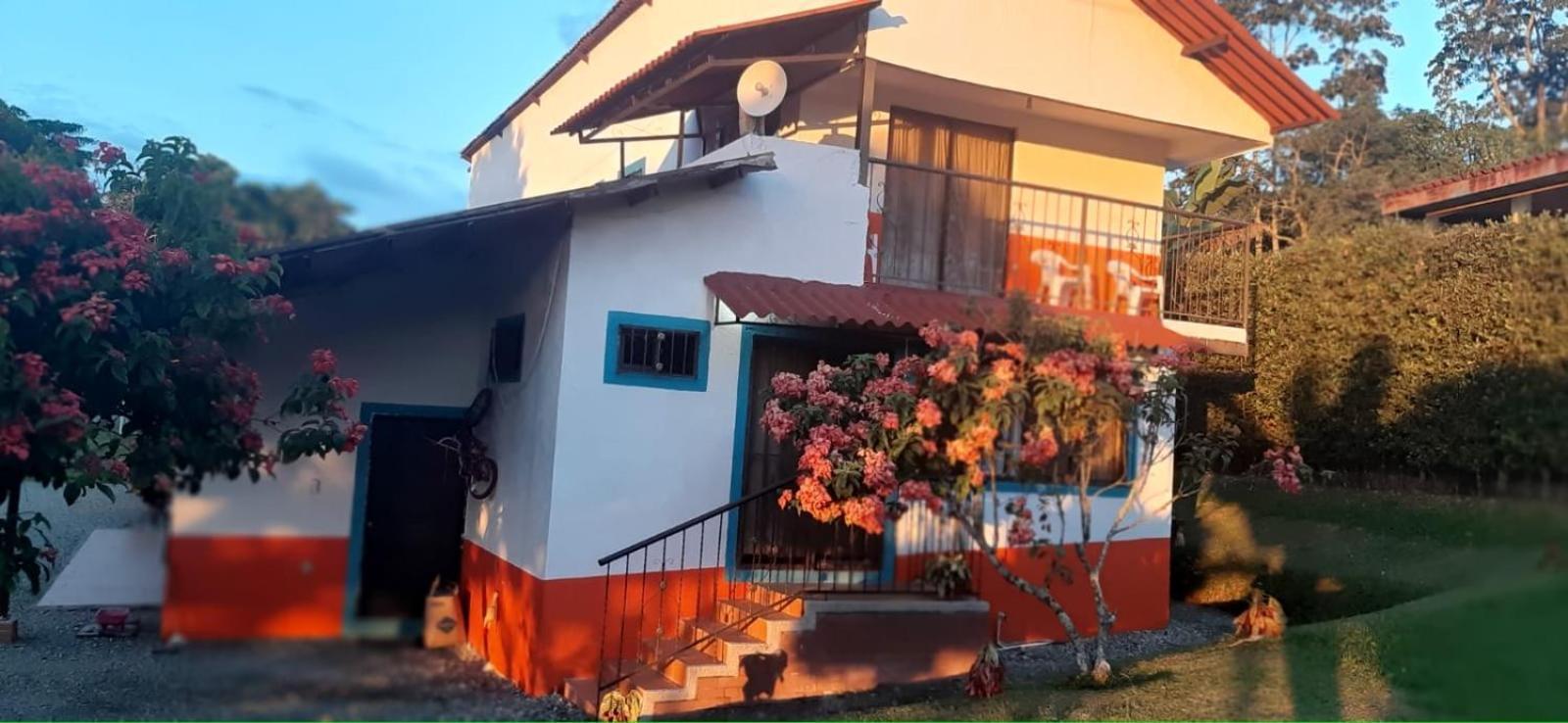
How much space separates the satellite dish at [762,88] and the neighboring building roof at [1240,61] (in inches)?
153

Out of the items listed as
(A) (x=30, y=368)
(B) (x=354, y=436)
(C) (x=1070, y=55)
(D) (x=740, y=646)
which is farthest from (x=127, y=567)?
(C) (x=1070, y=55)

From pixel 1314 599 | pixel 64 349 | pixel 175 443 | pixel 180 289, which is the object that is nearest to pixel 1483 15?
pixel 1314 599

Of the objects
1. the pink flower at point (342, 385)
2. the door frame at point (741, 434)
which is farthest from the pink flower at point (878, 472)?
the pink flower at point (342, 385)

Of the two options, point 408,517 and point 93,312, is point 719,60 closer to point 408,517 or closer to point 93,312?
point 408,517

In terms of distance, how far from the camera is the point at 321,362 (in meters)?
5.61

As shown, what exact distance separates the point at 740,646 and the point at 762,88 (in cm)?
446

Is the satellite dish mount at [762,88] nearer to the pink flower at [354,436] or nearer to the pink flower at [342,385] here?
the pink flower at [342,385]

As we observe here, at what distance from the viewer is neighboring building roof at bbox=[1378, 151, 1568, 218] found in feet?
12.1

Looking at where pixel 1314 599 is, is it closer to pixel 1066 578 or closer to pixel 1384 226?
pixel 1066 578

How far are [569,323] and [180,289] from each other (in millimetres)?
2551

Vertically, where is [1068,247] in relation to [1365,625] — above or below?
above

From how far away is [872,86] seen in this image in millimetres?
8469

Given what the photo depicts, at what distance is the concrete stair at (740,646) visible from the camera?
22.7 feet

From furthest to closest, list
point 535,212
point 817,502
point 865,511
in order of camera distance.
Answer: point 535,212, point 817,502, point 865,511
